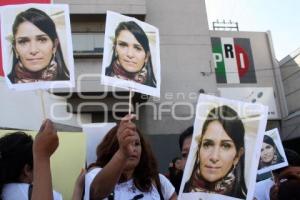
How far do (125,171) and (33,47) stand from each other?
2.79ft

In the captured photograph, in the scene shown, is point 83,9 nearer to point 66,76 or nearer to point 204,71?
point 204,71

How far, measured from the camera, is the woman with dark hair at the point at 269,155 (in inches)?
134

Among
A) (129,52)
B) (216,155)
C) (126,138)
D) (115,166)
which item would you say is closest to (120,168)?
(115,166)

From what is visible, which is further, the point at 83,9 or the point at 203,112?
the point at 83,9

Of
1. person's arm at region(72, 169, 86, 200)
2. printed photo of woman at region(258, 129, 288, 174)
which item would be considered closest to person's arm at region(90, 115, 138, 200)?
person's arm at region(72, 169, 86, 200)

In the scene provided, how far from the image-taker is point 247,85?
498 inches

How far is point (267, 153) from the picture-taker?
362cm

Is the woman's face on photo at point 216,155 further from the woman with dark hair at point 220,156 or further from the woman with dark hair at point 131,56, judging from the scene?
the woman with dark hair at point 131,56

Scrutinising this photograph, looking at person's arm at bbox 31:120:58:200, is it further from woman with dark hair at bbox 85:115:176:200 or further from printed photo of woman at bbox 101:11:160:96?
printed photo of woman at bbox 101:11:160:96

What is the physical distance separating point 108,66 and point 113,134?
0.40 meters

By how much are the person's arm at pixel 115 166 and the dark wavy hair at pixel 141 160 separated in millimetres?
246

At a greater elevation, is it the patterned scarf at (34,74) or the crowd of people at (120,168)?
the patterned scarf at (34,74)

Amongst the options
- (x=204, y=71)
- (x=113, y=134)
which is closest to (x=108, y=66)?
(x=113, y=134)

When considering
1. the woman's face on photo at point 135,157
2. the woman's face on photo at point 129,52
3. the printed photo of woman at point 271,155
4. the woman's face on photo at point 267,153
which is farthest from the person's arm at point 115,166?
the woman's face on photo at point 267,153
